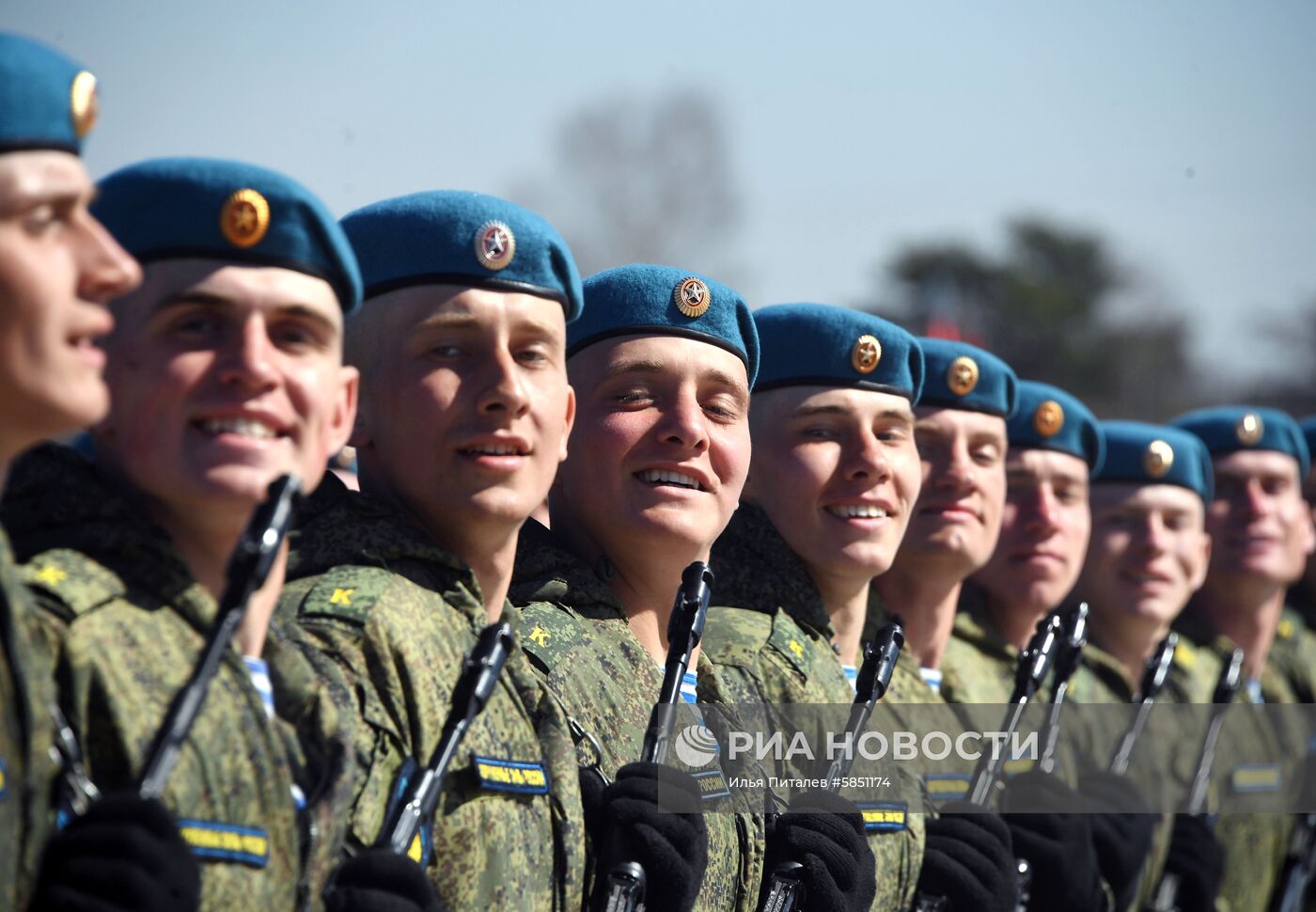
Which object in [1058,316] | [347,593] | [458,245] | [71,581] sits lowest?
[71,581]

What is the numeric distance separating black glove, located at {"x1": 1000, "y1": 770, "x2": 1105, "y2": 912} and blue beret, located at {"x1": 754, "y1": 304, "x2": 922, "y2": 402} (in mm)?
1679

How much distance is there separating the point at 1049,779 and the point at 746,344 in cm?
236

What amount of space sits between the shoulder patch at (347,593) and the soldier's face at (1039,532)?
4.02 metres

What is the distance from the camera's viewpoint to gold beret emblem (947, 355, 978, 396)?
6.91m

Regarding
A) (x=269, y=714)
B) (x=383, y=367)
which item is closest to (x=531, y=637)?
(x=383, y=367)

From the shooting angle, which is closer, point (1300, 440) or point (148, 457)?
point (148, 457)

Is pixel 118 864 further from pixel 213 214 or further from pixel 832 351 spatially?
pixel 832 351

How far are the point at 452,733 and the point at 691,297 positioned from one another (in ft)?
6.22

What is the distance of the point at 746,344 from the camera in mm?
5680

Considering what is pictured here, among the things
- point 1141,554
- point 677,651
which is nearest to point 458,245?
point 677,651

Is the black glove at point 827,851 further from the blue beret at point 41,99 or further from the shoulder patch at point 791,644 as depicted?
the blue beret at point 41,99

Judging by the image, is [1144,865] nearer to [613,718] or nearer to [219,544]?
[613,718]

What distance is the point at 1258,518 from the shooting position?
9.39m

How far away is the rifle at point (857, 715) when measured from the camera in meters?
5.21
